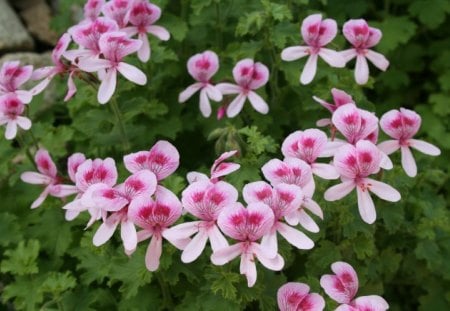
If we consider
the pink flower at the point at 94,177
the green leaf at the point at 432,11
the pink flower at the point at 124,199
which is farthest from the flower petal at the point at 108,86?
the green leaf at the point at 432,11

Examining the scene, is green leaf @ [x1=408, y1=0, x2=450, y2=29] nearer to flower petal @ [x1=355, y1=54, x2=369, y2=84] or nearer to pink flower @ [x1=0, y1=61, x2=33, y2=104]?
flower petal @ [x1=355, y1=54, x2=369, y2=84]

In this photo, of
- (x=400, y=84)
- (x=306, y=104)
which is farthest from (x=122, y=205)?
(x=400, y=84)

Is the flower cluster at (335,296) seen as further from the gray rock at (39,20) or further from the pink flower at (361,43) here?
the gray rock at (39,20)

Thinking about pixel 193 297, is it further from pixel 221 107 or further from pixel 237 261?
pixel 221 107

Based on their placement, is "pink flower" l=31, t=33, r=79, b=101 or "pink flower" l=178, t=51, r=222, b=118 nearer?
"pink flower" l=31, t=33, r=79, b=101

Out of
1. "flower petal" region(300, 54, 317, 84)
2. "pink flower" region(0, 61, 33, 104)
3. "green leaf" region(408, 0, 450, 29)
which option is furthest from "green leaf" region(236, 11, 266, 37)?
"green leaf" region(408, 0, 450, 29)

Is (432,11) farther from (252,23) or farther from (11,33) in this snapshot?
(11,33)

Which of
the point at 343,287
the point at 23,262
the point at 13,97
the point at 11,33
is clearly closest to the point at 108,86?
the point at 13,97
